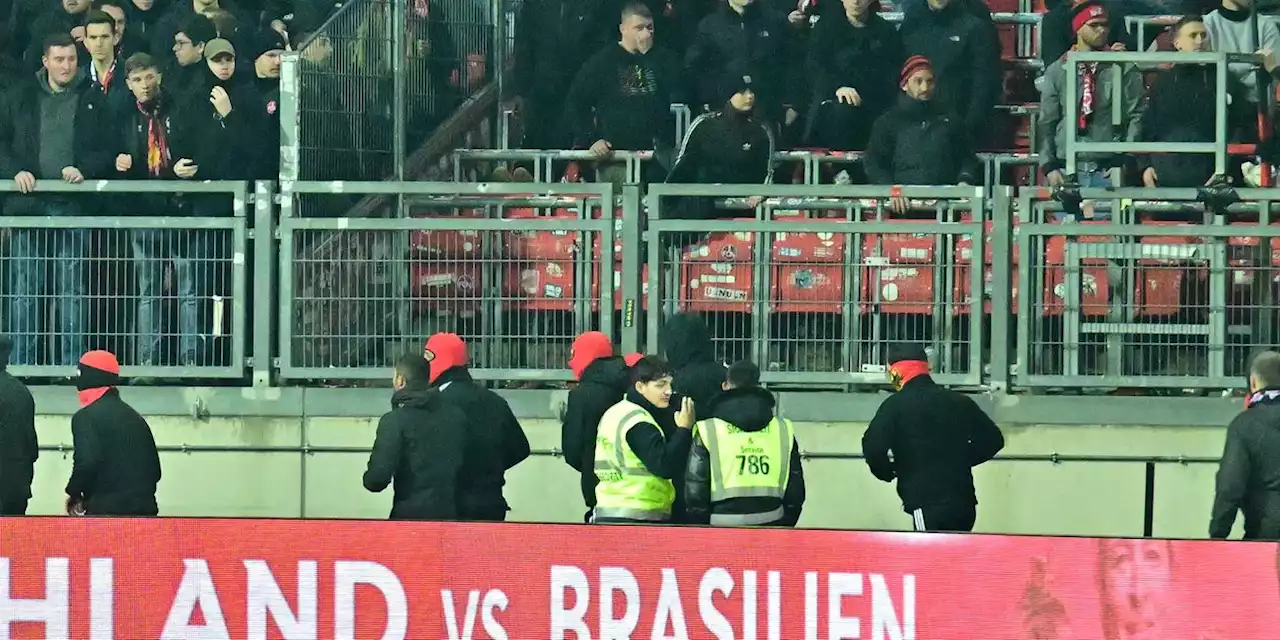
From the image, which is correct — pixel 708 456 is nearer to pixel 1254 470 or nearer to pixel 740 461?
pixel 740 461

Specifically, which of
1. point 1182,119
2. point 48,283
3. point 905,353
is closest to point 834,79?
point 1182,119

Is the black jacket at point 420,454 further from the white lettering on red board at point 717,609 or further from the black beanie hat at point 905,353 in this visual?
the black beanie hat at point 905,353

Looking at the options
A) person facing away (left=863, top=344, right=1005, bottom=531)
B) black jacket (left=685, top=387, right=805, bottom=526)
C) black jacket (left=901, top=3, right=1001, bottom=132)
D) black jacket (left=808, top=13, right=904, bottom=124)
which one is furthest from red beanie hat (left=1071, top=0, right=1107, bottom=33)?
black jacket (left=685, top=387, right=805, bottom=526)

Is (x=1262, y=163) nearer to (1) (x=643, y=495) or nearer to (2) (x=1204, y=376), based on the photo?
(2) (x=1204, y=376)

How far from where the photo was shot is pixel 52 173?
15398mm

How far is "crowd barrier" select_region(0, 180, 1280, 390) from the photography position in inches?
544

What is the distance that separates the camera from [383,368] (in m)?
14.4

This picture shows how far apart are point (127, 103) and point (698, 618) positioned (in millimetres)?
6237

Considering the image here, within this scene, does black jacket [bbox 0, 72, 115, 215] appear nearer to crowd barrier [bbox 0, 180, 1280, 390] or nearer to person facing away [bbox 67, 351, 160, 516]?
crowd barrier [bbox 0, 180, 1280, 390]

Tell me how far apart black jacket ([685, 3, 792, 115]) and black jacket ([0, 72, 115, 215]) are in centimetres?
424

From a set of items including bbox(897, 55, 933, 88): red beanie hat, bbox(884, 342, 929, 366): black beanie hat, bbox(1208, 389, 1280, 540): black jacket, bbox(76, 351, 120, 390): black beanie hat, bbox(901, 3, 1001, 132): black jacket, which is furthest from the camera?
bbox(901, 3, 1001, 132): black jacket

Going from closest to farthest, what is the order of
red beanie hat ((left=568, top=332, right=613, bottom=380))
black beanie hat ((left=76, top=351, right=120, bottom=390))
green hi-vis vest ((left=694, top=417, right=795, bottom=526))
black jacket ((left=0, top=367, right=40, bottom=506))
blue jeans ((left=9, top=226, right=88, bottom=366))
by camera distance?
1. green hi-vis vest ((left=694, top=417, right=795, bottom=526))
2. black beanie hat ((left=76, top=351, right=120, bottom=390))
3. black jacket ((left=0, top=367, right=40, bottom=506))
4. red beanie hat ((left=568, top=332, right=613, bottom=380))
5. blue jeans ((left=9, top=226, right=88, bottom=366))

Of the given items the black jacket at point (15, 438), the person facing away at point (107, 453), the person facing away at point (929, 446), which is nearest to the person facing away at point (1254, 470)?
the person facing away at point (929, 446)

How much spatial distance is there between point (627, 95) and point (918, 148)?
2.58 meters
